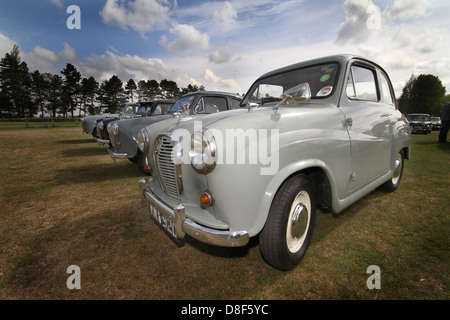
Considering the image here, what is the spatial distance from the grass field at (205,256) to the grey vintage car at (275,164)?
0.89 feet

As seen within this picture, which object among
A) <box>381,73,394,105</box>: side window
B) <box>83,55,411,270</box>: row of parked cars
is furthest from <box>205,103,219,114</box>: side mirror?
<box>381,73,394,105</box>: side window

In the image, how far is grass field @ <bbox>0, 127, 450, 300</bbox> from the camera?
1.62 metres

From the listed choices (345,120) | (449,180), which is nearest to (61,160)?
(345,120)

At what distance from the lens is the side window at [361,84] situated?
92.6 inches

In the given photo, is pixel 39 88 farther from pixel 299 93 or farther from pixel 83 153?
pixel 299 93

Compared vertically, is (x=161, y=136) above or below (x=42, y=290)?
above

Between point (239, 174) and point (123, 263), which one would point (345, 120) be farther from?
point (123, 263)

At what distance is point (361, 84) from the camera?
2580 mm

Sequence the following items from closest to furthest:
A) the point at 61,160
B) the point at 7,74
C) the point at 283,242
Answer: the point at 283,242 → the point at 61,160 → the point at 7,74

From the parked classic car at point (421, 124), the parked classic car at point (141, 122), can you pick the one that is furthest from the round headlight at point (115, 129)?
the parked classic car at point (421, 124)

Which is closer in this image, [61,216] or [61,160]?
[61,216]

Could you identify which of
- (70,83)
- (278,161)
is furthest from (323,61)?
(70,83)
